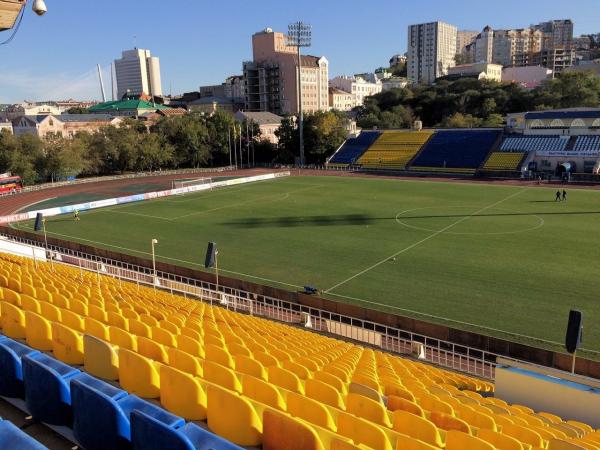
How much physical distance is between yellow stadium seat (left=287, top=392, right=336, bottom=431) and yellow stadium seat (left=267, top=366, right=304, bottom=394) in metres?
1.33

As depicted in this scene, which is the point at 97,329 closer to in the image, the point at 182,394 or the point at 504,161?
the point at 182,394

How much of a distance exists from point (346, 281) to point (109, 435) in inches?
823

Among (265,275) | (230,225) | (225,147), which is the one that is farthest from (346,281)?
(225,147)

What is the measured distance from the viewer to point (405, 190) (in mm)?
54469

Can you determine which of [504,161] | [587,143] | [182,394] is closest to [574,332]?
[182,394]

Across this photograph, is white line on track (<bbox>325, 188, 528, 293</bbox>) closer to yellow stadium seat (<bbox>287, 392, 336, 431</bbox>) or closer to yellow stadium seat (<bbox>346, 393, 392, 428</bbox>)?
yellow stadium seat (<bbox>346, 393, 392, 428</bbox>)

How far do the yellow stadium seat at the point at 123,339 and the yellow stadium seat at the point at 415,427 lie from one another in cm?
458

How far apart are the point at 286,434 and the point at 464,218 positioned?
36.8 metres

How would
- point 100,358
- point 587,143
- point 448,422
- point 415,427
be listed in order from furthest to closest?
1. point 587,143
2. point 100,358
3. point 448,422
4. point 415,427

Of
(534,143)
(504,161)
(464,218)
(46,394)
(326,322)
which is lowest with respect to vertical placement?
(326,322)

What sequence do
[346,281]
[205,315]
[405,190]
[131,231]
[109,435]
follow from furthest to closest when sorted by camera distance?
[405,190] → [131,231] → [346,281] → [205,315] → [109,435]

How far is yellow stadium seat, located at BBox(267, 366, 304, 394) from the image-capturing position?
7.20 m

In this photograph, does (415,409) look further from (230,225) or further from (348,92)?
(348,92)

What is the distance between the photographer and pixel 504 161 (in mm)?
65000
